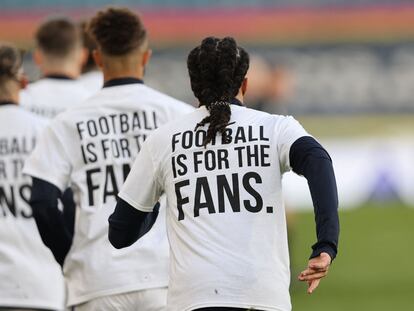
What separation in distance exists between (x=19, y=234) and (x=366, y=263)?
9548mm

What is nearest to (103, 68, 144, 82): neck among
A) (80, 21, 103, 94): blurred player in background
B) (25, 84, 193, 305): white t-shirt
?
(25, 84, 193, 305): white t-shirt

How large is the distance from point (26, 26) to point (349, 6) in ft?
23.3

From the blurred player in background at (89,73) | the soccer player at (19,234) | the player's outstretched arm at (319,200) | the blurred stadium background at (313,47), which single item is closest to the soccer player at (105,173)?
the soccer player at (19,234)

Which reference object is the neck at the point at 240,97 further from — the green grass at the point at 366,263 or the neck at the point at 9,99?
the green grass at the point at 366,263

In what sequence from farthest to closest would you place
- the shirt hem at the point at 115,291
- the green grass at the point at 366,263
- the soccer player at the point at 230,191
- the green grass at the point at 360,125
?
the green grass at the point at 360,125, the green grass at the point at 366,263, the shirt hem at the point at 115,291, the soccer player at the point at 230,191

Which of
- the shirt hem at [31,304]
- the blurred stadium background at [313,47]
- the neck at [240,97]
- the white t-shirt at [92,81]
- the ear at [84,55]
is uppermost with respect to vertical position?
the blurred stadium background at [313,47]

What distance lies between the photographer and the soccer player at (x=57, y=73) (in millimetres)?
8250

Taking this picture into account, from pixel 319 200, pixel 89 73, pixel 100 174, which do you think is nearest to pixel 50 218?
pixel 100 174

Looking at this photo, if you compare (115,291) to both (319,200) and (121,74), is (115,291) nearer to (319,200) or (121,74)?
(121,74)

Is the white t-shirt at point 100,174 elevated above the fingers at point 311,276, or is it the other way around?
the white t-shirt at point 100,174

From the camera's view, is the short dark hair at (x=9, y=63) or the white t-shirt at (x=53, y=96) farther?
the white t-shirt at (x=53, y=96)

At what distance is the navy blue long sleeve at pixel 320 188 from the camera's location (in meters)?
5.18

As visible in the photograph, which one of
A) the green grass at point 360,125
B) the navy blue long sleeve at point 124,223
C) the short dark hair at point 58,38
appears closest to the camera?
the navy blue long sleeve at point 124,223

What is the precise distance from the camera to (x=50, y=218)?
21.2 feet
